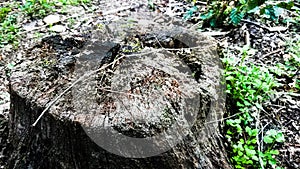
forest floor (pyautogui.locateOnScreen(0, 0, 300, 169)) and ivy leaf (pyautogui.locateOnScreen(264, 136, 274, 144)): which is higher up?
forest floor (pyautogui.locateOnScreen(0, 0, 300, 169))

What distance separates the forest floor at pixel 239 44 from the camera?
1.86 m

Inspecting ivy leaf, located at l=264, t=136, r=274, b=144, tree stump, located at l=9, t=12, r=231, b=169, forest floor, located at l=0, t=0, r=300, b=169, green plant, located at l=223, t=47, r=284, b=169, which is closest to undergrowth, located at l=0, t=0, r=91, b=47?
forest floor, located at l=0, t=0, r=300, b=169

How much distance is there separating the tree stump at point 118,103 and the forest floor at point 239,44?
25 centimetres

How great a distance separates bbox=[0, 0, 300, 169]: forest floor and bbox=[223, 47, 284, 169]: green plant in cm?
9

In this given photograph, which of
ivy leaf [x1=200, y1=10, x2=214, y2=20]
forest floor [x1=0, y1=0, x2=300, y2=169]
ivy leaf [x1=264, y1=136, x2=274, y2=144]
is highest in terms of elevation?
ivy leaf [x1=200, y1=10, x2=214, y2=20]

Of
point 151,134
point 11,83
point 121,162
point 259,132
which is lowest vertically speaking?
point 259,132

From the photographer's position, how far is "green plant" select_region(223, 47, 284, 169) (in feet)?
5.39

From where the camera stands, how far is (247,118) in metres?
1.83

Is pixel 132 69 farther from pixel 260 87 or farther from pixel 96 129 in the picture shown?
pixel 260 87

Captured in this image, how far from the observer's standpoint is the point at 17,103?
1522mm

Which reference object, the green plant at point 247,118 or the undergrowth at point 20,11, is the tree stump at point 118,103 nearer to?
the green plant at point 247,118

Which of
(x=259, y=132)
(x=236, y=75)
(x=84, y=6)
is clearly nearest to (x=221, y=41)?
(x=236, y=75)

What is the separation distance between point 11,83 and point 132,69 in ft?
1.87

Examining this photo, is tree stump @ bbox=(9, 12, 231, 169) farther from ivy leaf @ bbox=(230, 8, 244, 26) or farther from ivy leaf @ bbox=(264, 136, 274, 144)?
ivy leaf @ bbox=(230, 8, 244, 26)
